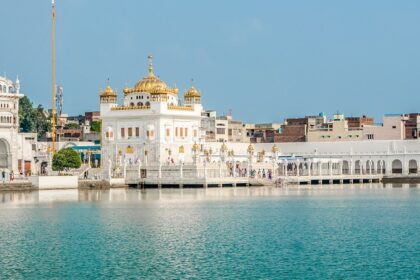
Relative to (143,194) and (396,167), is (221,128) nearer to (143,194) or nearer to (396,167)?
(396,167)

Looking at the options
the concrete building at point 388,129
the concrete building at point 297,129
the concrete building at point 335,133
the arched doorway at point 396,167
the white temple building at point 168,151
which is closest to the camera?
the white temple building at point 168,151

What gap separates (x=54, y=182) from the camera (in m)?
81.6

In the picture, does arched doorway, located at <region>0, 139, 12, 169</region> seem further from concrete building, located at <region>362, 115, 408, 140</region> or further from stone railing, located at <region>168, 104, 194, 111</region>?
concrete building, located at <region>362, 115, 408, 140</region>

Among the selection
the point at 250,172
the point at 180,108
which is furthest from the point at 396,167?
the point at 180,108

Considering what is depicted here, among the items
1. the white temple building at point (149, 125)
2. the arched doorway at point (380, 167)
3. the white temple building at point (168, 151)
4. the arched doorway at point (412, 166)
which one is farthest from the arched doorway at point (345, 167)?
the white temple building at point (149, 125)

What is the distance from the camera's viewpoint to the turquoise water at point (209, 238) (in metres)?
35.0

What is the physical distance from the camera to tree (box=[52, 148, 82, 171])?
89.5 m

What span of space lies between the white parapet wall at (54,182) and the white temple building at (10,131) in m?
11.0

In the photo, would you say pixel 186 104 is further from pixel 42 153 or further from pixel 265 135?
pixel 265 135

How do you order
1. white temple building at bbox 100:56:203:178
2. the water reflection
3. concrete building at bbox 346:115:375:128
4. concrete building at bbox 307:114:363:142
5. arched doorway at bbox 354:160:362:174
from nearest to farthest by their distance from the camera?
the water reflection < white temple building at bbox 100:56:203:178 < arched doorway at bbox 354:160:362:174 < concrete building at bbox 307:114:363:142 < concrete building at bbox 346:115:375:128

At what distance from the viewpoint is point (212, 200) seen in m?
67.9

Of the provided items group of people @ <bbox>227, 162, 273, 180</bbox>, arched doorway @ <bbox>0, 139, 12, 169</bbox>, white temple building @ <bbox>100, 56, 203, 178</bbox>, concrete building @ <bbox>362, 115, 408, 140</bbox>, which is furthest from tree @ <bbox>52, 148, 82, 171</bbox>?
concrete building @ <bbox>362, 115, 408, 140</bbox>

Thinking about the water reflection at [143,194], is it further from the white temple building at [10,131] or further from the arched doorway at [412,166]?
the arched doorway at [412,166]

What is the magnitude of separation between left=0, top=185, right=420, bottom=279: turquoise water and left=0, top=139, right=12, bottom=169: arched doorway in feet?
81.7
